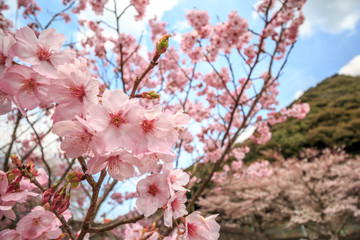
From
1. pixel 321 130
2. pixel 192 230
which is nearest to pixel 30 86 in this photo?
pixel 192 230

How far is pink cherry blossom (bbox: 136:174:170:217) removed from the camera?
93 centimetres

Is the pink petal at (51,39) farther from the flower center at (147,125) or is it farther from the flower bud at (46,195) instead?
the flower bud at (46,195)

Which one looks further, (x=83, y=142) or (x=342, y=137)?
(x=342, y=137)

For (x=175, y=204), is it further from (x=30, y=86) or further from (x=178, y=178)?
(x=30, y=86)

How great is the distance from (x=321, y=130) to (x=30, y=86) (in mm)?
22377

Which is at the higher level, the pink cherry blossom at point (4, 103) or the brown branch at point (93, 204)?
the pink cherry blossom at point (4, 103)

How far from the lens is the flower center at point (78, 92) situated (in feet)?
2.70

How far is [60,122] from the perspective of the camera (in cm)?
78

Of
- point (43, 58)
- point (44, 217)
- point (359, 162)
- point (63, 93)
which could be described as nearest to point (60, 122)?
point (63, 93)

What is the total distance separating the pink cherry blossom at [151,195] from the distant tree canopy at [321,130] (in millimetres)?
15488

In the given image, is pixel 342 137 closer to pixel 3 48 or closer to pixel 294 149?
pixel 294 149

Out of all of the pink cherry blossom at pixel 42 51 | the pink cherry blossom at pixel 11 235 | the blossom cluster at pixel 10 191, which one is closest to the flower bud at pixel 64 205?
the blossom cluster at pixel 10 191

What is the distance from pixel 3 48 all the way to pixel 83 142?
0.44m

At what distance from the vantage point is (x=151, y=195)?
964 millimetres
